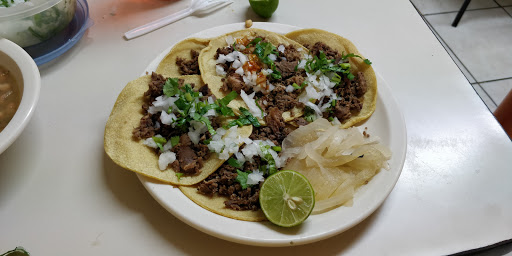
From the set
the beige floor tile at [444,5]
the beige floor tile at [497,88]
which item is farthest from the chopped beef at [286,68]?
the beige floor tile at [444,5]

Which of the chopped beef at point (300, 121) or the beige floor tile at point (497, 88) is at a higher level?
the chopped beef at point (300, 121)

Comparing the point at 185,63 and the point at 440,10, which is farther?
the point at 440,10

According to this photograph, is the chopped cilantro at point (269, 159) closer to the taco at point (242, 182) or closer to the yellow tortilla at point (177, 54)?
the taco at point (242, 182)

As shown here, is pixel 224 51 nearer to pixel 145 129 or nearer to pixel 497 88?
pixel 145 129

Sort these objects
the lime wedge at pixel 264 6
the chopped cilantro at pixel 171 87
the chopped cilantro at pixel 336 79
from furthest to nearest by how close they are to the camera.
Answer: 1. the lime wedge at pixel 264 6
2. the chopped cilantro at pixel 336 79
3. the chopped cilantro at pixel 171 87

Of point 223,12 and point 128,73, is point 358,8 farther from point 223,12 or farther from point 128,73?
point 128,73

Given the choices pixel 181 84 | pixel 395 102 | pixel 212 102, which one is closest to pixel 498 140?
pixel 395 102

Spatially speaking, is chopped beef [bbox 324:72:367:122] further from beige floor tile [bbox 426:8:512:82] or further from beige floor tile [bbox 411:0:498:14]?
beige floor tile [bbox 411:0:498:14]
